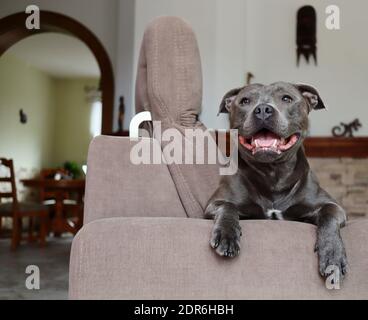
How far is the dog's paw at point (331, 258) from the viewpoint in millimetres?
879

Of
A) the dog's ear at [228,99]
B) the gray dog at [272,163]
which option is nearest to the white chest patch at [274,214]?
the gray dog at [272,163]

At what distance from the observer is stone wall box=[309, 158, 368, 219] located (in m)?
3.87

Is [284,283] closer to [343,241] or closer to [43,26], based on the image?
[343,241]

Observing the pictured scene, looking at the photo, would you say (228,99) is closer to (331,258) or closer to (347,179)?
(331,258)

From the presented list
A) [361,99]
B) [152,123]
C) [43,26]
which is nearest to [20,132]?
[43,26]

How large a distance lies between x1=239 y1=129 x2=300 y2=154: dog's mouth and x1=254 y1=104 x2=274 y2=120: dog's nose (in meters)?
0.05

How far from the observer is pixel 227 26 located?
381cm

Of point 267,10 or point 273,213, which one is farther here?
point 267,10

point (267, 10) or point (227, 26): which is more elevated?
point (267, 10)

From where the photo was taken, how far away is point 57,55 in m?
7.09

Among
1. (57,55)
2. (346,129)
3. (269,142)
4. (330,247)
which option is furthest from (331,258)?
(57,55)

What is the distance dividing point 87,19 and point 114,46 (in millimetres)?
414

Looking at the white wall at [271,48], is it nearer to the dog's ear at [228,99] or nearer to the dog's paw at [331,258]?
the dog's ear at [228,99]

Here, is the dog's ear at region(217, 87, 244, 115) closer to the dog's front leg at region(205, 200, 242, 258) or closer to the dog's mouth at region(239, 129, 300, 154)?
the dog's mouth at region(239, 129, 300, 154)
